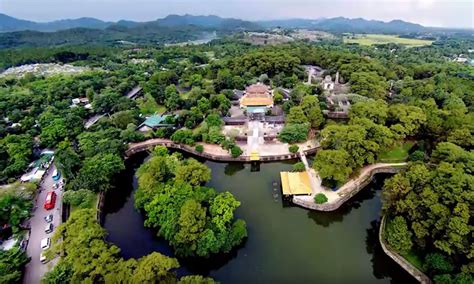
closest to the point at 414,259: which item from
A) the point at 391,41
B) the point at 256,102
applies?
the point at 256,102

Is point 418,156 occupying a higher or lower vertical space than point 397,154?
higher

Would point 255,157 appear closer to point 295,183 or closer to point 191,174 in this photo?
point 295,183

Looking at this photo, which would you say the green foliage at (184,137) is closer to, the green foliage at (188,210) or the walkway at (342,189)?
the green foliage at (188,210)

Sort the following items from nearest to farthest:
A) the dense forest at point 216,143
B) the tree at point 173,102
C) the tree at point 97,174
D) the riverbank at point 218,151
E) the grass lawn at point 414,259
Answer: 1. the dense forest at point 216,143
2. the grass lawn at point 414,259
3. the tree at point 97,174
4. the riverbank at point 218,151
5. the tree at point 173,102

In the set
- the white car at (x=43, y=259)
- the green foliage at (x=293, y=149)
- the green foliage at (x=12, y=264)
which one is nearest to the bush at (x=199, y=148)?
the green foliage at (x=293, y=149)

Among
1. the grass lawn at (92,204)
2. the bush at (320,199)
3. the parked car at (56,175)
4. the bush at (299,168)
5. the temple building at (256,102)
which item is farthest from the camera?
the temple building at (256,102)

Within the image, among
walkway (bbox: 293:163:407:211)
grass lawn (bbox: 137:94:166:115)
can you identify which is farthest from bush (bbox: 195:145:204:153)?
grass lawn (bbox: 137:94:166:115)

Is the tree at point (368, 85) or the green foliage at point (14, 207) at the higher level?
the tree at point (368, 85)
